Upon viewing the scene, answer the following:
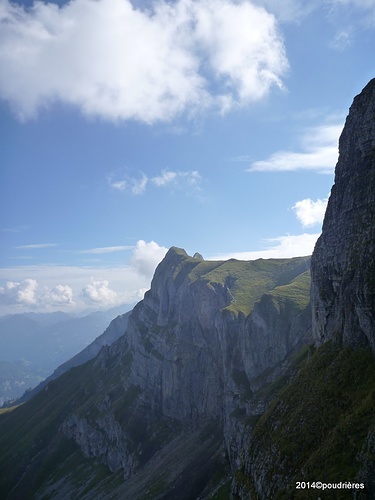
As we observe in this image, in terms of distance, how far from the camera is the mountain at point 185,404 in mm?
112500

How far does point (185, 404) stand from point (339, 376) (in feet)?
397

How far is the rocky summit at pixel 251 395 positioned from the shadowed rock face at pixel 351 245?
9.2 inches

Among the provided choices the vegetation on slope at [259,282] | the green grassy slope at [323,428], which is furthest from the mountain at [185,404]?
the green grassy slope at [323,428]

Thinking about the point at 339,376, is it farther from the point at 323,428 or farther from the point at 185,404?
the point at 185,404

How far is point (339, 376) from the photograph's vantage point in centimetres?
4397

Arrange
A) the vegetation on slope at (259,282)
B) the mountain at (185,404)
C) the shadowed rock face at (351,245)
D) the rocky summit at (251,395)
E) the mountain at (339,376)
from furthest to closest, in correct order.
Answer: the vegetation on slope at (259,282) → the mountain at (185,404) → the shadowed rock face at (351,245) → the rocky summit at (251,395) → the mountain at (339,376)

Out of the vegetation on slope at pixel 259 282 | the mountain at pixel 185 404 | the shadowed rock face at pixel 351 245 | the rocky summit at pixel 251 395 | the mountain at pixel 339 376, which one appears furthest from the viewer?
the vegetation on slope at pixel 259 282

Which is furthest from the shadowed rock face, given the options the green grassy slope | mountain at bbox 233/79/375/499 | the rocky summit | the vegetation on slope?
the vegetation on slope

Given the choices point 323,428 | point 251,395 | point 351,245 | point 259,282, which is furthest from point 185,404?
point 323,428

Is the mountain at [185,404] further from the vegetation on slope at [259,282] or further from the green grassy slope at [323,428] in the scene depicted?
the green grassy slope at [323,428]

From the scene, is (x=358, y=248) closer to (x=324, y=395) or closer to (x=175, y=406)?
(x=324, y=395)

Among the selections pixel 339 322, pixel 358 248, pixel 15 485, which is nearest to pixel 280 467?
pixel 339 322

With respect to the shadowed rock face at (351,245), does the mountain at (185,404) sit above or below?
below

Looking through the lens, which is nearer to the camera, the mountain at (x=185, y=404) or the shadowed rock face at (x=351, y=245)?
the shadowed rock face at (x=351, y=245)
